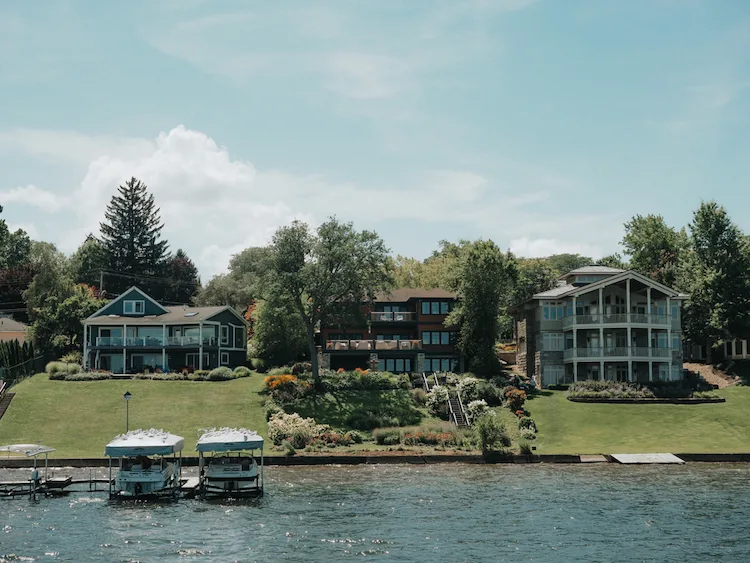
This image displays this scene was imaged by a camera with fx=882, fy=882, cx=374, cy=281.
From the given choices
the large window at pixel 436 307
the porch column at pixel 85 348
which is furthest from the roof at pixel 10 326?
the large window at pixel 436 307

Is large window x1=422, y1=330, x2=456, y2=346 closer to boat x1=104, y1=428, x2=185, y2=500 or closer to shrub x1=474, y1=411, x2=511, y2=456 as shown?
shrub x1=474, y1=411, x2=511, y2=456

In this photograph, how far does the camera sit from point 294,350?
8406 centimetres

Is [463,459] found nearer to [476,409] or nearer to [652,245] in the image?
[476,409]

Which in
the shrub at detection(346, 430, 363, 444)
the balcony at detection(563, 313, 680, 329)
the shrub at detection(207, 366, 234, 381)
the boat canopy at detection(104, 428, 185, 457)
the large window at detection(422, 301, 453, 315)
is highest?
the large window at detection(422, 301, 453, 315)

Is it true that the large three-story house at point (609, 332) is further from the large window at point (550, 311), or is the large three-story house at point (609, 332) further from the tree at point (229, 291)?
the tree at point (229, 291)

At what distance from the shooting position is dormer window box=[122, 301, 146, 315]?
8419cm

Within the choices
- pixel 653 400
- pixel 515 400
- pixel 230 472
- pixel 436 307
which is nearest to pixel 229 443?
pixel 230 472

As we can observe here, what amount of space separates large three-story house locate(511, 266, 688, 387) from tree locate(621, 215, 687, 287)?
2021 cm

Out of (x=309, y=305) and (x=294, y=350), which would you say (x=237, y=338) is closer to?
(x=294, y=350)

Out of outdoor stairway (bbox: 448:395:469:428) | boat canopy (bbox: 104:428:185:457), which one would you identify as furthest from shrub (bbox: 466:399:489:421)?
boat canopy (bbox: 104:428:185:457)

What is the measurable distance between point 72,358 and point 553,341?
1707 inches

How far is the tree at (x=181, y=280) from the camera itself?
123 metres

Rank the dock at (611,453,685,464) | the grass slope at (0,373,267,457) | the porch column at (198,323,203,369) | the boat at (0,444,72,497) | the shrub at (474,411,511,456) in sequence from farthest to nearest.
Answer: the porch column at (198,323,203,369)
the grass slope at (0,373,267,457)
the shrub at (474,411,511,456)
the dock at (611,453,685,464)
the boat at (0,444,72,497)

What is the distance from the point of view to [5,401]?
63375mm
